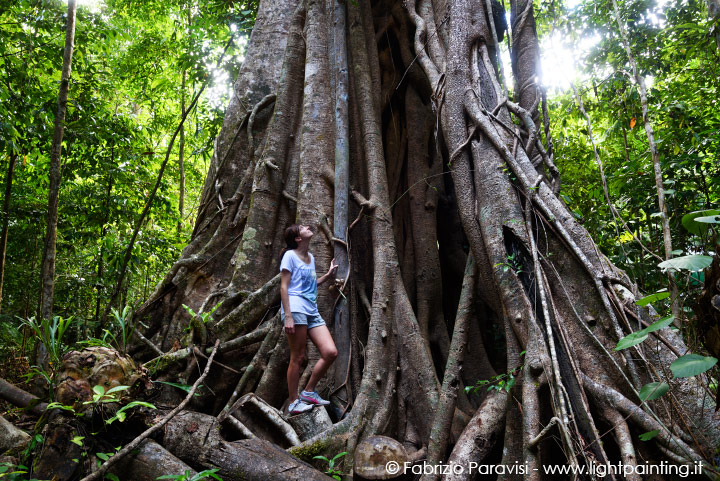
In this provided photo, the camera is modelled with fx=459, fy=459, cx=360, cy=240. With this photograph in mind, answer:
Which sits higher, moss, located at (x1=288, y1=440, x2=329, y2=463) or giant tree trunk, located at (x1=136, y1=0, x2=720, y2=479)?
giant tree trunk, located at (x1=136, y1=0, x2=720, y2=479)

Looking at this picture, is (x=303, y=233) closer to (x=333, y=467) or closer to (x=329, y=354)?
(x=329, y=354)

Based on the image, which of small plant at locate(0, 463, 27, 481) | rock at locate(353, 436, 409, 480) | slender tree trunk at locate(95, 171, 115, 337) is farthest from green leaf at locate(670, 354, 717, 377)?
slender tree trunk at locate(95, 171, 115, 337)

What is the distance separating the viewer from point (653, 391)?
1947 millimetres

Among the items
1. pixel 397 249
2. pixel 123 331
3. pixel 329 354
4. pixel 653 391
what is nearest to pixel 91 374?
pixel 123 331

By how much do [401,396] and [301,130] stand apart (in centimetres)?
276

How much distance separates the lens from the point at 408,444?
10.8ft

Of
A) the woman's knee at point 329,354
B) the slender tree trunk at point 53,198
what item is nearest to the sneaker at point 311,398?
the woman's knee at point 329,354

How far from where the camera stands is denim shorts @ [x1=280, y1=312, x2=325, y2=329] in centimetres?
Result: 341

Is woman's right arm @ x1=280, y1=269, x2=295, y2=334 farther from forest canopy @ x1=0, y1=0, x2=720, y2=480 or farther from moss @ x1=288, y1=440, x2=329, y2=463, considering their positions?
moss @ x1=288, y1=440, x2=329, y2=463

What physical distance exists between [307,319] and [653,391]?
2.24 m

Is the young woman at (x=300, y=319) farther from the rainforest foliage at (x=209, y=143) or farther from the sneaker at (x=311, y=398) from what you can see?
the rainforest foliage at (x=209, y=143)

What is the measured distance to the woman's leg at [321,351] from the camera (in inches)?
132

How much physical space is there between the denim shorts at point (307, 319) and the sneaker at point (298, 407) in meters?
0.55

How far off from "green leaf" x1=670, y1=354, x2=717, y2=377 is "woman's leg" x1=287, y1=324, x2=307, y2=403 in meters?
2.37
